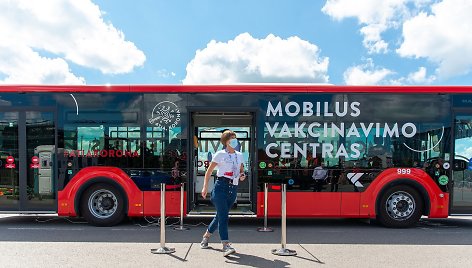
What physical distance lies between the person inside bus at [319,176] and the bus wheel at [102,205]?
4080 mm

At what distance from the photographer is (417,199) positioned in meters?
7.16

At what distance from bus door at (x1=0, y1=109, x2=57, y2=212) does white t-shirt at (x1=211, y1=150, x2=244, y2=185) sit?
4109mm

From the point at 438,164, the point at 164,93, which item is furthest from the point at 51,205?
the point at 438,164

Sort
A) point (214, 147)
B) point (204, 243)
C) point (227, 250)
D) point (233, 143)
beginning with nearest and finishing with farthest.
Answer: point (227, 250) < point (233, 143) < point (204, 243) < point (214, 147)

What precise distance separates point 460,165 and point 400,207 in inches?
60.4

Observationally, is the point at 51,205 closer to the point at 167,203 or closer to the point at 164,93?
the point at 167,203

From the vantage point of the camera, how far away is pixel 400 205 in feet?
23.6

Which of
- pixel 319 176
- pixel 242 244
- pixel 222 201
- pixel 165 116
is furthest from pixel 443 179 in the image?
pixel 165 116

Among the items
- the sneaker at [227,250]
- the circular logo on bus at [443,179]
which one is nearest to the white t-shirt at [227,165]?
the sneaker at [227,250]

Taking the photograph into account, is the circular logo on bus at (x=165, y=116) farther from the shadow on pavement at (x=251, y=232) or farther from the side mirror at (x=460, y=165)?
the side mirror at (x=460, y=165)

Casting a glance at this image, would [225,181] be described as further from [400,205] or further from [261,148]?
[400,205]

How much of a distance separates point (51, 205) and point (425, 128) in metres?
8.11

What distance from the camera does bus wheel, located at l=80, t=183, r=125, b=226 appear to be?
7176 millimetres

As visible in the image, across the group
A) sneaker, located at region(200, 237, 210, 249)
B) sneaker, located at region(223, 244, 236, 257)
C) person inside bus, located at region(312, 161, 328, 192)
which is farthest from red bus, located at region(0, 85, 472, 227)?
sneaker, located at region(223, 244, 236, 257)
